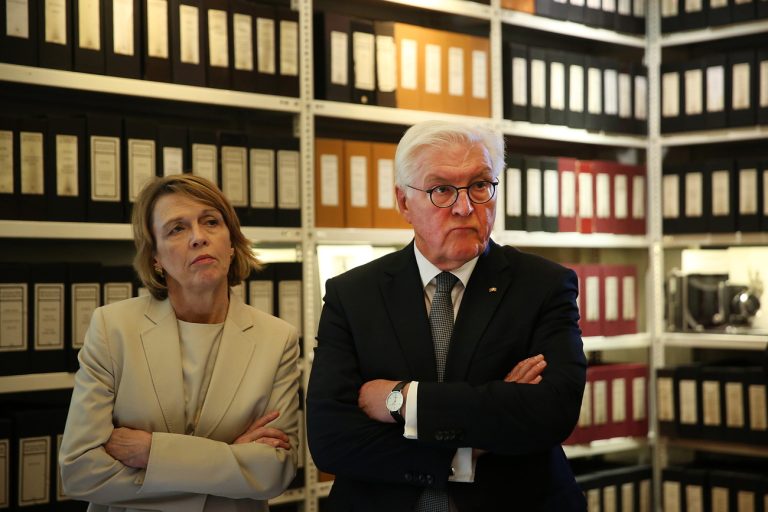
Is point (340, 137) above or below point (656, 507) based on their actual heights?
above

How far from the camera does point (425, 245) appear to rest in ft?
6.96

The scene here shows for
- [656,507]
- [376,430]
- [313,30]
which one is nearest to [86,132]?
[313,30]

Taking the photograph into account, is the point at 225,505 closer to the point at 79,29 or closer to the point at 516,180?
the point at 79,29

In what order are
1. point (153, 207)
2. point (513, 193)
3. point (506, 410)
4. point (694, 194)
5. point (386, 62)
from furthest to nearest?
point (694, 194), point (513, 193), point (386, 62), point (153, 207), point (506, 410)

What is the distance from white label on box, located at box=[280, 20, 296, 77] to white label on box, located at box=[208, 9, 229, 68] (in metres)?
0.22

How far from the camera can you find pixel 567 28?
406 centimetres

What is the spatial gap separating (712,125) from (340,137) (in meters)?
1.64

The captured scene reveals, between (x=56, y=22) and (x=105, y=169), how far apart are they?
18.3 inches

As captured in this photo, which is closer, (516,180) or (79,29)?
(79,29)

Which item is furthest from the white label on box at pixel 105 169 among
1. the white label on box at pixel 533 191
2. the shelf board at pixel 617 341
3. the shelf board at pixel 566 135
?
the shelf board at pixel 617 341

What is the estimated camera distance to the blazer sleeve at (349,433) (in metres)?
1.91

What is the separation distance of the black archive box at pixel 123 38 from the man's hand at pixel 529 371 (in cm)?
167

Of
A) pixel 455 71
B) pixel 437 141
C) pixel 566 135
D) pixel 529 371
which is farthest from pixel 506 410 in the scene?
pixel 566 135

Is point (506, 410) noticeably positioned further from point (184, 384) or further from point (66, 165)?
point (66, 165)
